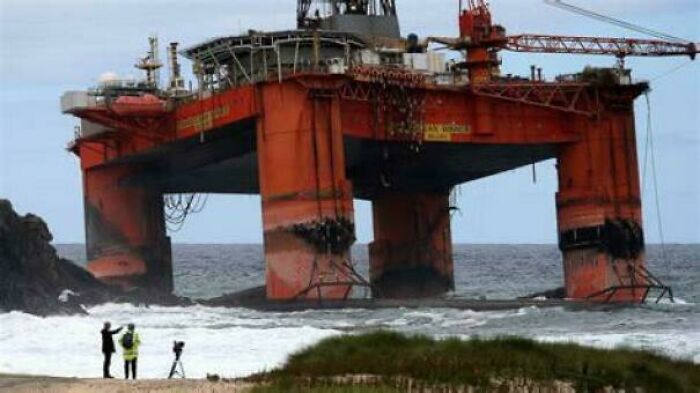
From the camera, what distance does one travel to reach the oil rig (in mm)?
56906

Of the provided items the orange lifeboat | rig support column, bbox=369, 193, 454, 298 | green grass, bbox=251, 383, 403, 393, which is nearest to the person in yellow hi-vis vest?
green grass, bbox=251, 383, 403, 393

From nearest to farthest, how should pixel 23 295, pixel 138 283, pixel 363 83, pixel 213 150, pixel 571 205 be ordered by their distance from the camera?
pixel 23 295, pixel 363 83, pixel 571 205, pixel 213 150, pixel 138 283

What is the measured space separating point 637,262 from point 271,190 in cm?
1486

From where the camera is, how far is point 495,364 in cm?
2538

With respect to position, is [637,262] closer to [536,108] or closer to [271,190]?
[536,108]

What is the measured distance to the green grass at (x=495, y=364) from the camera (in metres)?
24.9

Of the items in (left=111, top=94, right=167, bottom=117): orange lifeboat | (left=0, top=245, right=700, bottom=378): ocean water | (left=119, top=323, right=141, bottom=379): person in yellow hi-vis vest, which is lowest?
(left=0, top=245, right=700, bottom=378): ocean water

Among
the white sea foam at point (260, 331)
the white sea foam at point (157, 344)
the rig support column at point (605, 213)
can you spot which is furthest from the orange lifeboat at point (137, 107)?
the rig support column at point (605, 213)

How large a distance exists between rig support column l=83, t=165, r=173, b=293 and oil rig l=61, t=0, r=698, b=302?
66 mm

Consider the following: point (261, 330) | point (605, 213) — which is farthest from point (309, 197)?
point (605, 213)

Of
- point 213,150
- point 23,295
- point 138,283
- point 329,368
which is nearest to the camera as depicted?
point 329,368

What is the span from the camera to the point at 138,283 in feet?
239

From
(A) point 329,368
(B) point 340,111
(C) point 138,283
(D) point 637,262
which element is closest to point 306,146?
(B) point 340,111

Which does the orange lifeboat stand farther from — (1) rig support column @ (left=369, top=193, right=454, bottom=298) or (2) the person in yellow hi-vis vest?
(2) the person in yellow hi-vis vest
